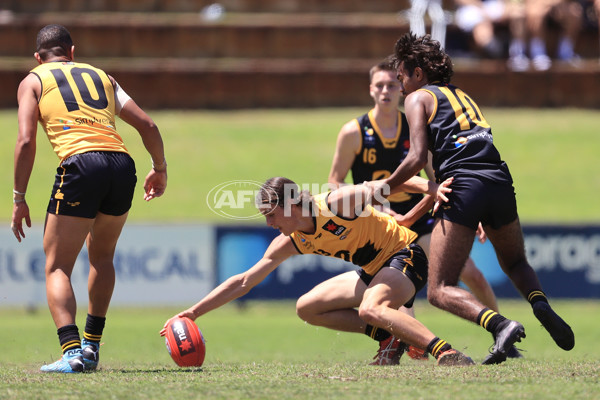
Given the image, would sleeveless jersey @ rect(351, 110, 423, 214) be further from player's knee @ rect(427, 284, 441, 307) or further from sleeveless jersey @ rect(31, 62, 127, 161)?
sleeveless jersey @ rect(31, 62, 127, 161)

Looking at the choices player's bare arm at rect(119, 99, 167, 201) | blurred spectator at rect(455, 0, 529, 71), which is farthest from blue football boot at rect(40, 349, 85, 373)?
blurred spectator at rect(455, 0, 529, 71)

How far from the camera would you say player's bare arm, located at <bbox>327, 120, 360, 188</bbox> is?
24.0 feet

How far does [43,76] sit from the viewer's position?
560 cm

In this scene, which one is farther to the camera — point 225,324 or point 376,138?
point 225,324

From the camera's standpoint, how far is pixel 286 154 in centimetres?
1816

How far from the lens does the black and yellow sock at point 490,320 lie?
5359 millimetres

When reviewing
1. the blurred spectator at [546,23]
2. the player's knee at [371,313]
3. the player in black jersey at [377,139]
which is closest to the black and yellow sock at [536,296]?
the player's knee at [371,313]

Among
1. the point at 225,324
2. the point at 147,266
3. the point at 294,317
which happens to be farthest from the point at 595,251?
the point at 147,266

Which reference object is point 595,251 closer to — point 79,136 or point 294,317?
point 294,317

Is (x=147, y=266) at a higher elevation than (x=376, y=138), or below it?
below

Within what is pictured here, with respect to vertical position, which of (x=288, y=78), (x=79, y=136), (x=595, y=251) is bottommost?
(x=595, y=251)

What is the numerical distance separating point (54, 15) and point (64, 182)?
1637 cm

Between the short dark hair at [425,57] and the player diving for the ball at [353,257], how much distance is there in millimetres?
724

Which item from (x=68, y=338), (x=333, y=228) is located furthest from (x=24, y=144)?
(x=333, y=228)
